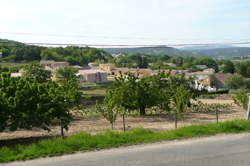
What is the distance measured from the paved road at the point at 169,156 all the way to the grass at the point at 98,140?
17.6 inches

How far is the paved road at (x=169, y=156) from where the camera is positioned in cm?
873

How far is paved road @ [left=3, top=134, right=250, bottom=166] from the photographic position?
28.7 feet

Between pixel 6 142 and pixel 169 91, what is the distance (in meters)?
12.7

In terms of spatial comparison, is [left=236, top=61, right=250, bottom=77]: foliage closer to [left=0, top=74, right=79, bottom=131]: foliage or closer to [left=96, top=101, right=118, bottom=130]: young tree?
[left=96, top=101, right=118, bottom=130]: young tree

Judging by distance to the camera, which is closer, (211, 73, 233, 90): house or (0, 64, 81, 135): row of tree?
(0, 64, 81, 135): row of tree

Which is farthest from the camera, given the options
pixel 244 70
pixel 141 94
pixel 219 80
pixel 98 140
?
pixel 244 70

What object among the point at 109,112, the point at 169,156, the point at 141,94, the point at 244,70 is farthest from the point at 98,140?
the point at 244,70

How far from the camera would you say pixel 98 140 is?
10.9m

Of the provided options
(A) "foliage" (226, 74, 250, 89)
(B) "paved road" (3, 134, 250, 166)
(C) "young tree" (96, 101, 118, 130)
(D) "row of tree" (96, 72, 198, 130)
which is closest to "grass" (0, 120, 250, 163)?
(B) "paved road" (3, 134, 250, 166)

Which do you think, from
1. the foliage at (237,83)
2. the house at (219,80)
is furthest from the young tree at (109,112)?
the house at (219,80)

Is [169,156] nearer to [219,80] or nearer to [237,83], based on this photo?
[237,83]

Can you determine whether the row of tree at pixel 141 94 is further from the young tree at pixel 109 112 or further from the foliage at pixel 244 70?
the foliage at pixel 244 70

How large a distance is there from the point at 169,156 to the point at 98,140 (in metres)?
2.88

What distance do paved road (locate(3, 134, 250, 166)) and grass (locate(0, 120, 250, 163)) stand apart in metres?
0.45
